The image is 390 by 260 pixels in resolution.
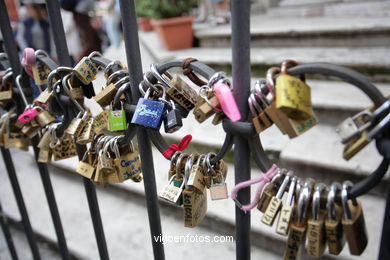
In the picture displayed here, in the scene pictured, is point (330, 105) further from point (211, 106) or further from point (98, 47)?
point (98, 47)

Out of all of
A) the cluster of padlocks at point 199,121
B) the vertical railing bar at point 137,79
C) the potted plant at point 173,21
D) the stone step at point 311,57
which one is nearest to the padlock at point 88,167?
the cluster of padlocks at point 199,121

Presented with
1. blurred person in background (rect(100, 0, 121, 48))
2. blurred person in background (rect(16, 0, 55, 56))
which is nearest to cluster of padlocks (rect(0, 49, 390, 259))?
blurred person in background (rect(16, 0, 55, 56))

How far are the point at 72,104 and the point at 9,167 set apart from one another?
566mm

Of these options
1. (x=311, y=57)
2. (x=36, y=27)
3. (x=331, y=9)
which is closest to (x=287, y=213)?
(x=311, y=57)

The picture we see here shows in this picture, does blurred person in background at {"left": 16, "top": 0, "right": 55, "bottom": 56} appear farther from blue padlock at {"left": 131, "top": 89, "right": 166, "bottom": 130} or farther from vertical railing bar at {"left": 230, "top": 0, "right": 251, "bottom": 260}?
vertical railing bar at {"left": 230, "top": 0, "right": 251, "bottom": 260}

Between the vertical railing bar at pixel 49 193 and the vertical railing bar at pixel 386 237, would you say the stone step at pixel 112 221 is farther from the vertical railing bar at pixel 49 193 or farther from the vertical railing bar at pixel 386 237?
the vertical railing bar at pixel 386 237

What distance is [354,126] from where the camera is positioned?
0.39m

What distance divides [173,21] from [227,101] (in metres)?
2.65

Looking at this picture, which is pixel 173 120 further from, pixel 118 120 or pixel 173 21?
pixel 173 21

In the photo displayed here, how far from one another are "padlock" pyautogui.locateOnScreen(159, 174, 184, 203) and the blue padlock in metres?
0.11

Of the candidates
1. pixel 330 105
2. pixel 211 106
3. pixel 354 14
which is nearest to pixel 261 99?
pixel 211 106

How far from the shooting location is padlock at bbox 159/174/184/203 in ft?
1.73

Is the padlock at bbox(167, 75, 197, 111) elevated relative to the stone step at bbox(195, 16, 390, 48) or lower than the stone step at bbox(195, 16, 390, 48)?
elevated

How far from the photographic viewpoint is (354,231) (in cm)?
42
